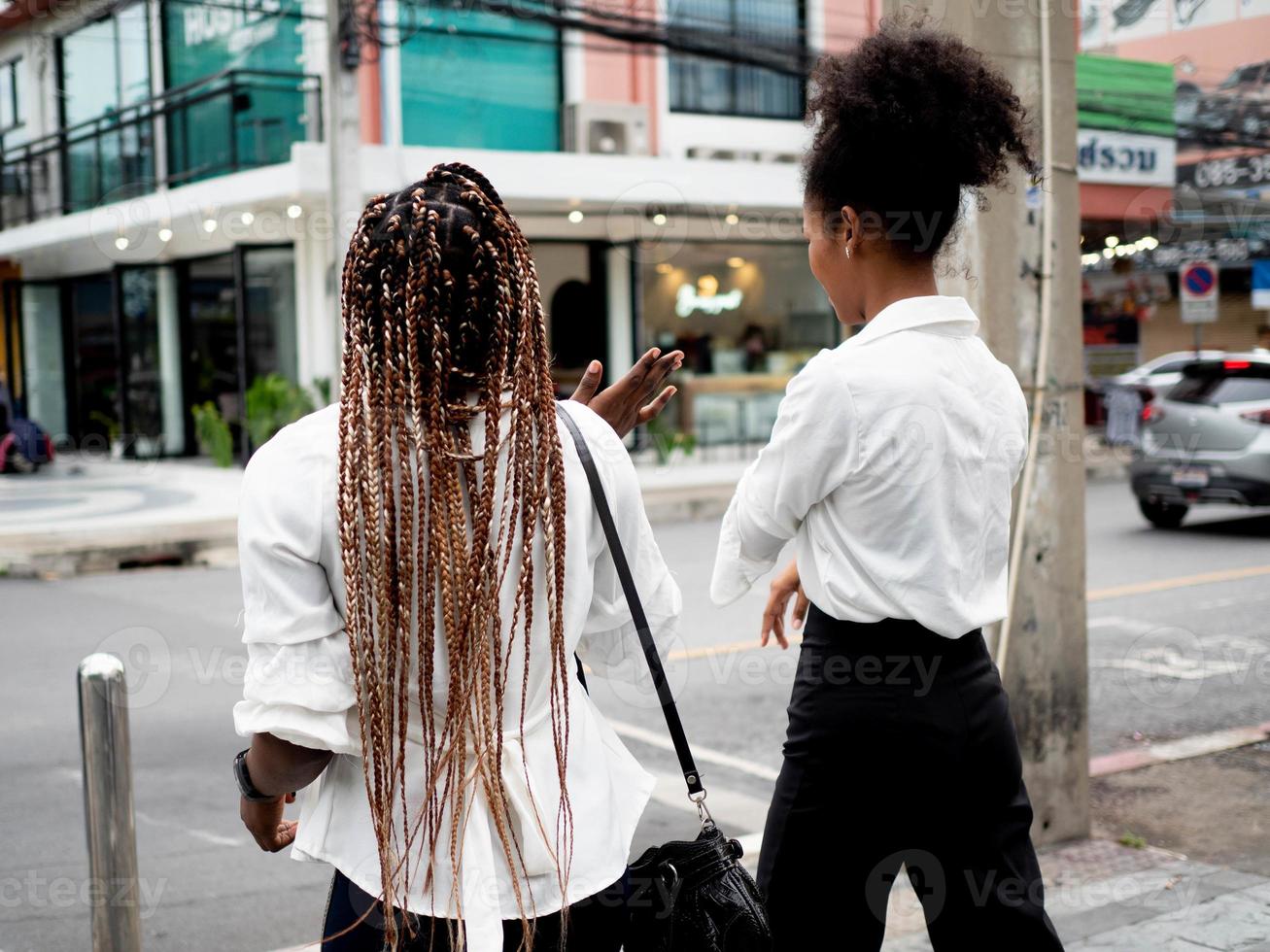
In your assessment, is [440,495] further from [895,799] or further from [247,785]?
[895,799]

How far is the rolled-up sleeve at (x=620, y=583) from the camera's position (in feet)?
6.34

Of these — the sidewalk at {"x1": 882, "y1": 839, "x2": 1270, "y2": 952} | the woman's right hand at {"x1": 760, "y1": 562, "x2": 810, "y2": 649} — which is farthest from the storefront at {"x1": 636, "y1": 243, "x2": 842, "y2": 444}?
the woman's right hand at {"x1": 760, "y1": 562, "x2": 810, "y2": 649}

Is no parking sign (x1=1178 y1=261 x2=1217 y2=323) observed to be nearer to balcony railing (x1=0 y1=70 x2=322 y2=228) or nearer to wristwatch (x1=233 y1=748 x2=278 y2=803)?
balcony railing (x1=0 y1=70 x2=322 y2=228)

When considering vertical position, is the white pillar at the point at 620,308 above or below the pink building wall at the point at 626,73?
below

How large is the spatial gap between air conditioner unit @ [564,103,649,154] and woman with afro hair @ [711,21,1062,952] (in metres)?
15.4

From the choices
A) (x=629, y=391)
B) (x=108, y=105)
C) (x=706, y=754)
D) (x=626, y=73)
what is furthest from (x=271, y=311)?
(x=629, y=391)

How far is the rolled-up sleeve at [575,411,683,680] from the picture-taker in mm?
1932

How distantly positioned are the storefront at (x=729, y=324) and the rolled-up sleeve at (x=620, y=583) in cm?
1717

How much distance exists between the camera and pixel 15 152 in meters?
22.0

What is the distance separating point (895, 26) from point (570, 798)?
4.99 ft

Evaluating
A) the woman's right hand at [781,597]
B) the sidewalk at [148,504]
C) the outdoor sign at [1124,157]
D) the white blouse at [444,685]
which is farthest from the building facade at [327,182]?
the white blouse at [444,685]

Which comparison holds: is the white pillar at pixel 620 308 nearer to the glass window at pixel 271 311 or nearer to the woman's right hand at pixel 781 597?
the glass window at pixel 271 311

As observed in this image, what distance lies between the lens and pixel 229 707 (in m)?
6.54

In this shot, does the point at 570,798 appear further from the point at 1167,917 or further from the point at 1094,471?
the point at 1094,471
